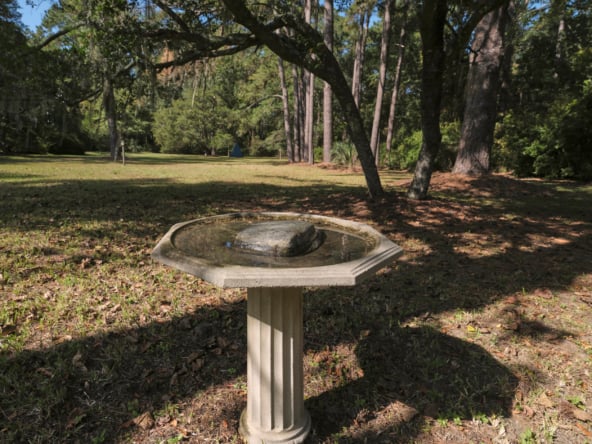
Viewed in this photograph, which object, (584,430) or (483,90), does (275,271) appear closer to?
(584,430)

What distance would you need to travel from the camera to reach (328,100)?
19.2 meters

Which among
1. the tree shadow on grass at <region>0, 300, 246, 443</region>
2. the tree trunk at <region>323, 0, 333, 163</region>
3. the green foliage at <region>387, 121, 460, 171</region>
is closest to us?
the tree shadow on grass at <region>0, 300, 246, 443</region>

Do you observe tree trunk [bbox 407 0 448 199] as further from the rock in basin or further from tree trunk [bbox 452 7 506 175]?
the rock in basin

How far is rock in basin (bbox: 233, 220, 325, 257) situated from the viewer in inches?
79.5

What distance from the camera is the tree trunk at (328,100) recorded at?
50.7 feet

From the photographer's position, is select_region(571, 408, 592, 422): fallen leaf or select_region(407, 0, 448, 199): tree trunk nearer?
select_region(571, 408, 592, 422): fallen leaf

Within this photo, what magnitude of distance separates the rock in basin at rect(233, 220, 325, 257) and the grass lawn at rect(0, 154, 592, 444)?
1.07m

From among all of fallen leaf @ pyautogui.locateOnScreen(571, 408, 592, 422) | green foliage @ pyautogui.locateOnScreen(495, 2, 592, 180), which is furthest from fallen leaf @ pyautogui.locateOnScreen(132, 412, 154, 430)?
green foliage @ pyautogui.locateOnScreen(495, 2, 592, 180)

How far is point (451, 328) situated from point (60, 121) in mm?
7398

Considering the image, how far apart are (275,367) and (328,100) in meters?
18.8

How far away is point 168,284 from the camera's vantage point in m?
4.00

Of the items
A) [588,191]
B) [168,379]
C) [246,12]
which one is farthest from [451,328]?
[588,191]

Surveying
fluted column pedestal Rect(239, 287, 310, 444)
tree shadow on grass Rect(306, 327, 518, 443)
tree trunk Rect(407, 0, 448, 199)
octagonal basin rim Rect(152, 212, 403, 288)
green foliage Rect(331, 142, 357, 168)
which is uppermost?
tree trunk Rect(407, 0, 448, 199)

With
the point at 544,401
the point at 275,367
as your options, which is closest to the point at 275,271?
the point at 275,367
